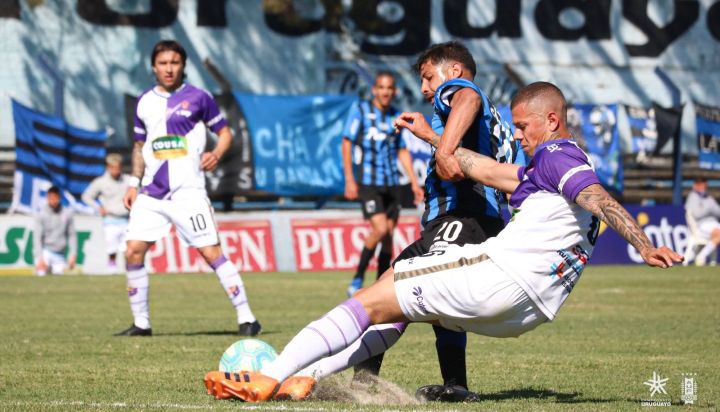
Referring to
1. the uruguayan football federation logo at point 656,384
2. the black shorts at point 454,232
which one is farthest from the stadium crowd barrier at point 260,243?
the black shorts at point 454,232

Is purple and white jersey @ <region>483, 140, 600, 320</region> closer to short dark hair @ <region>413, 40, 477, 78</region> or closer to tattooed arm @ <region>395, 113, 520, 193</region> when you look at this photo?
tattooed arm @ <region>395, 113, 520, 193</region>

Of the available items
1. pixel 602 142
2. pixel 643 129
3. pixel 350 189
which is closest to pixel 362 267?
pixel 350 189

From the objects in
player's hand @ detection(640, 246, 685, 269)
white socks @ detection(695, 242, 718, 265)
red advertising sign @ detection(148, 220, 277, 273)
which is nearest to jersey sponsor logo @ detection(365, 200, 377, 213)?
red advertising sign @ detection(148, 220, 277, 273)

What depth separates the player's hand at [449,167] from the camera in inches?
261

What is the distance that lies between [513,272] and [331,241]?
1787 cm

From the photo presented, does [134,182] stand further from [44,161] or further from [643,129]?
[643,129]

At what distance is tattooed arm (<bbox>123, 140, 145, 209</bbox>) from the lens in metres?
11.2

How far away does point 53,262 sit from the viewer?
74.2ft

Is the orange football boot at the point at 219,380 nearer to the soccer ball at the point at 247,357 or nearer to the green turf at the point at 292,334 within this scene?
the green turf at the point at 292,334

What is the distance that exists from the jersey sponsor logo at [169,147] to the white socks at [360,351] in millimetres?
4449

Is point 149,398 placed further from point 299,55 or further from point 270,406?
point 299,55

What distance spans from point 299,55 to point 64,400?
25.3 metres

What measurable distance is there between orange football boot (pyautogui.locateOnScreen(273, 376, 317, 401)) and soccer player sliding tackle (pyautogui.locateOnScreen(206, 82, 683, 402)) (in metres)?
0.44

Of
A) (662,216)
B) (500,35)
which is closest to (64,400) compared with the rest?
(662,216)
